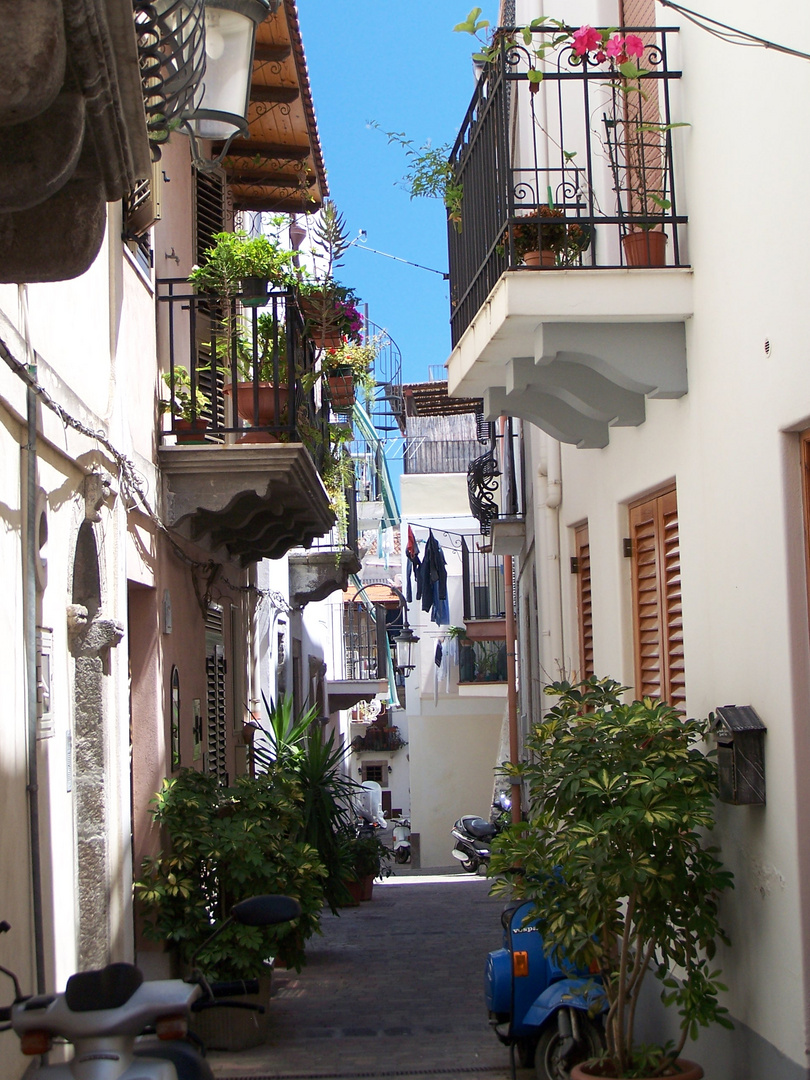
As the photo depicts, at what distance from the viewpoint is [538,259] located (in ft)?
21.3

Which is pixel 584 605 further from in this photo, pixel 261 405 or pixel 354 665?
Result: pixel 354 665

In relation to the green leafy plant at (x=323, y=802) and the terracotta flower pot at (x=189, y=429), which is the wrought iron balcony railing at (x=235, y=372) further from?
the green leafy plant at (x=323, y=802)

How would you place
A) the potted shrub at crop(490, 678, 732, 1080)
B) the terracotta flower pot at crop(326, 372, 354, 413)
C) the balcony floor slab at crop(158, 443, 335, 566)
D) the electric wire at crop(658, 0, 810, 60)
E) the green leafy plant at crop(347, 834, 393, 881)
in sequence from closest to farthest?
the electric wire at crop(658, 0, 810, 60), the potted shrub at crop(490, 678, 732, 1080), the balcony floor slab at crop(158, 443, 335, 566), the terracotta flower pot at crop(326, 372, 354, 413), the green leafy plant at crop(347, 834, 393, 881)

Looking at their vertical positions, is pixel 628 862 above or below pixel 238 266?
below

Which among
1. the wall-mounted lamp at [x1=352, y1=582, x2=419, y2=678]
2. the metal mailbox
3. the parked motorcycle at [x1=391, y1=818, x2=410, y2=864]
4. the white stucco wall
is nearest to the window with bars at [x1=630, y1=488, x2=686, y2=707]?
the white stucco wall

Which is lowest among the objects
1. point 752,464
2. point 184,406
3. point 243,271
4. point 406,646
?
point 406,646

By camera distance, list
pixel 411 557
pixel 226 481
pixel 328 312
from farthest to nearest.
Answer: pixel 411 557 → pixel 328 312 → pixel 226 481

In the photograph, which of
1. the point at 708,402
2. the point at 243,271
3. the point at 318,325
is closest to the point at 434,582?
the point at 318,325

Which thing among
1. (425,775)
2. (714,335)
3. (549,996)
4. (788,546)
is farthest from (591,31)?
(425,775)

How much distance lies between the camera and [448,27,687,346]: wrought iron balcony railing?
6023 mm

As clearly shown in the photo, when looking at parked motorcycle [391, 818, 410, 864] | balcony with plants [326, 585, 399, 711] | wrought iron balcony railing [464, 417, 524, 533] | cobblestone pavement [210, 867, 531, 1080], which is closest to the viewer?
cobblestone pavement [210, 867, 531, 1080]

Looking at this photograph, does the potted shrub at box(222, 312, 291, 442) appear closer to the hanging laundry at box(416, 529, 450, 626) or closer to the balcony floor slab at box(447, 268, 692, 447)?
the balcony floor slab at box(447, 268, 692, 447)

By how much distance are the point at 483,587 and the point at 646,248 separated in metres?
18.5

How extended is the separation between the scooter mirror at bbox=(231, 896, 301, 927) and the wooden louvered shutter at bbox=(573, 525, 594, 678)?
5.82 metres
